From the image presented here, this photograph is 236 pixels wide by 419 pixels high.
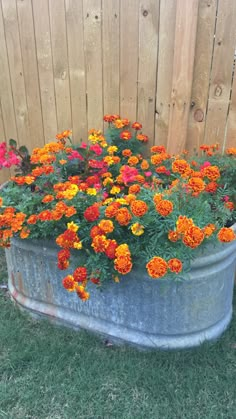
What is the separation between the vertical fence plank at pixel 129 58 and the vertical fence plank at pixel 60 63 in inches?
16.2

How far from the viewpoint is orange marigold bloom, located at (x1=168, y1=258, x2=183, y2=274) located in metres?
1.65

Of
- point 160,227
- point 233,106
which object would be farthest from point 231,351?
point 233,106

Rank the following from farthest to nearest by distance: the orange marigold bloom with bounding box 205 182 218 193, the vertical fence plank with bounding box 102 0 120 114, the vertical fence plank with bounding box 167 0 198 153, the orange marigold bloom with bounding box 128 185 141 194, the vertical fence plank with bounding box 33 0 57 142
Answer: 1. the vertical fence plank with bounding box 33 0 57 142
2. the vertical fence plank with bounding box 102 0 120 114
3. the vertical fence plank with bounding box 167 0 198 153
4. the orange marigold bloom with bounding box 205 182 218 193
5. the orange marigold bloom with bounding box 128 185 141 194

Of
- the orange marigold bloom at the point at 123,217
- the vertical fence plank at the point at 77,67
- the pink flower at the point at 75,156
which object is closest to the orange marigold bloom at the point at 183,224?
the orange marigold bloom at the point at 123,217

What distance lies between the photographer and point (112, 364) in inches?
84.1

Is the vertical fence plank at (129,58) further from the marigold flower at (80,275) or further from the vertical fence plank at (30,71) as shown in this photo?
the marigold flower at (80,275)

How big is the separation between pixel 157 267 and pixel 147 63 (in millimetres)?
1350

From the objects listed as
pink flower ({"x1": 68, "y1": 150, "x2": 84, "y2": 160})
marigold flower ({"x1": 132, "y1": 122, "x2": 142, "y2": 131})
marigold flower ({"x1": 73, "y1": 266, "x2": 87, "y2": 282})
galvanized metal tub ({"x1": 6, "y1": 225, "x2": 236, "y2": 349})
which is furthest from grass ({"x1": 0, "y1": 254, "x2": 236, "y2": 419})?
marigold flower ({"x1": 132, "y1": 122, "x2": 142, "y2": 131})

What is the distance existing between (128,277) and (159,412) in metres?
0.64

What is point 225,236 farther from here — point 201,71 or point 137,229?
point 201,71

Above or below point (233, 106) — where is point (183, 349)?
below

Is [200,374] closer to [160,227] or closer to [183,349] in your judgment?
[183,349]

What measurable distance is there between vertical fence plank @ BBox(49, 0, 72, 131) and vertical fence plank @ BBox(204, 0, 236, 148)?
98 cm

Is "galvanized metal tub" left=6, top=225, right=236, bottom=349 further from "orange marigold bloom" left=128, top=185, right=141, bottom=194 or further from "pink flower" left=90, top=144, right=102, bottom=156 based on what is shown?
"pink flower" left=90, top=144, right=102, bottom=156
